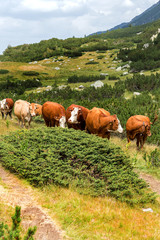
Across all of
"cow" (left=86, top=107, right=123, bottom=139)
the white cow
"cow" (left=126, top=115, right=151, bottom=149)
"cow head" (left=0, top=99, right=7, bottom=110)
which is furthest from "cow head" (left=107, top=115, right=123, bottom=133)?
"cow head" (left=0, top=99, right=7, bottom=110)

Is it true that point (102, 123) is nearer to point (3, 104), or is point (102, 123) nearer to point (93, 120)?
point (93, 120)

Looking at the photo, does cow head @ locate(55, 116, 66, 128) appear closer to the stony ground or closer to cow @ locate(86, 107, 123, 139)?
cow @ locate(86, 107, 123, 139)

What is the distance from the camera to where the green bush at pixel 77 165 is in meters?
5.50

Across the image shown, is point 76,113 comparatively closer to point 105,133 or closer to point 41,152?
point 105,133

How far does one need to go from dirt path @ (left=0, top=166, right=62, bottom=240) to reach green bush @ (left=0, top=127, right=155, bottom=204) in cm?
34

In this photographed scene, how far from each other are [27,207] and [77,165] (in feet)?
6.07

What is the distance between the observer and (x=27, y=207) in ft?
15.0

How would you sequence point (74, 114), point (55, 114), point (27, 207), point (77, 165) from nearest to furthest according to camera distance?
1. point (27, 207)
2. point (77, 165)
3. point (74, 114)
4. point (55, 114)

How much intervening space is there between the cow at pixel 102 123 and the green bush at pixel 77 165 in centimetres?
158

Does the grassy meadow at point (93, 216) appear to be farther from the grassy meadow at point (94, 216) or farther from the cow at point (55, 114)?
the cow at point (55, 114)

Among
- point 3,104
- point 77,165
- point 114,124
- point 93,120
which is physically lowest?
point 77,165

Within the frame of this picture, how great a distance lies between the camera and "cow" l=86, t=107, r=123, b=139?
329 inches

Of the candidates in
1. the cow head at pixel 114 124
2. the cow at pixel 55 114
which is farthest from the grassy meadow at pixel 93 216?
the cow at pixel 55 114

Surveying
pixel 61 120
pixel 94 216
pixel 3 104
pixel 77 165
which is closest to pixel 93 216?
pixel 94 216
